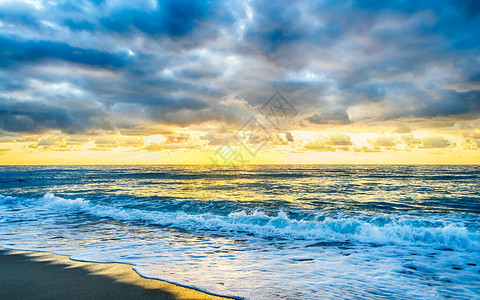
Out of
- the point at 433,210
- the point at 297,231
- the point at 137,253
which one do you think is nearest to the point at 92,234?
the point at 137,253

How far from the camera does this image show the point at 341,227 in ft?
40.4

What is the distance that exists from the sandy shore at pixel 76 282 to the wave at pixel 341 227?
6.34m

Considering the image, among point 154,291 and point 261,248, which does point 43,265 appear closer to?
point 154,291

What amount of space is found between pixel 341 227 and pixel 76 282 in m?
10.3

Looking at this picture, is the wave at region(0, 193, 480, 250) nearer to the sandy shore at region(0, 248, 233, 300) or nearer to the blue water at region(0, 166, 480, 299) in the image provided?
the blue water at region(0, 166, 480, 299)

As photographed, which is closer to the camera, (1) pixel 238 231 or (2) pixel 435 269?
(2) pixel 435 269

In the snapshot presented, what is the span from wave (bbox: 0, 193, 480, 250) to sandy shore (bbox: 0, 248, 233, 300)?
20.8ft

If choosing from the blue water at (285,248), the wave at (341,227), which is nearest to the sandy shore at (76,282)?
the blue water at (285,248)

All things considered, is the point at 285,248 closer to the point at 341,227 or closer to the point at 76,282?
the point at 341,227

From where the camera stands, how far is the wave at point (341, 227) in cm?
1046

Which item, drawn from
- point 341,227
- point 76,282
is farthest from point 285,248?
point 76,282

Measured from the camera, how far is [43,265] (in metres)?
7.21

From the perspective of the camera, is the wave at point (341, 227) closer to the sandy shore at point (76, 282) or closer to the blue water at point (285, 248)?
the blue water at point (285, 248)

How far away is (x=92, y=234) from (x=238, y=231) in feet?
20.1
